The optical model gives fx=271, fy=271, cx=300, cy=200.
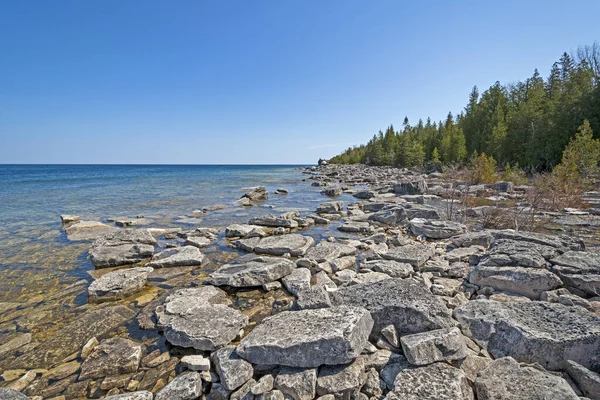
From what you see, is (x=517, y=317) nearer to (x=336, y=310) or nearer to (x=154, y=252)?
(x=336, y=310)

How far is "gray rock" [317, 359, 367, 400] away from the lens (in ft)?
10.2

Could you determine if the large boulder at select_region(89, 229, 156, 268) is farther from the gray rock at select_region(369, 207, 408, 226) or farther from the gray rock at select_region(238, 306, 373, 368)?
the gray rock at select_region(369, 207, 408, 226)

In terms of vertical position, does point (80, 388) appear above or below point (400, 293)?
below

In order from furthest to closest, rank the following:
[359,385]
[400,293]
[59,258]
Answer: [59,258], [400,293], [359,385]

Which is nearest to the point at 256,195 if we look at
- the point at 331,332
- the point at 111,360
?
the point at 111,360

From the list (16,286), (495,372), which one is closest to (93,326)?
(16,286)

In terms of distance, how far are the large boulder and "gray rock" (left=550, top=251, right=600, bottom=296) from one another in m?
10.8

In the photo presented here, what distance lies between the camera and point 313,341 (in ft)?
10.9

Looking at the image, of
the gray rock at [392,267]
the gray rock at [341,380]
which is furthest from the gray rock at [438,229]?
the gray rock at [341,380]

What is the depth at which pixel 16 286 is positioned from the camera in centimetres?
680

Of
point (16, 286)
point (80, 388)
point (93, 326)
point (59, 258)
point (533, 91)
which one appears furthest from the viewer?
point (533, 91)

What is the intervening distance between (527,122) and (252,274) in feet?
151

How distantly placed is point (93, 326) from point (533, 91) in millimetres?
57677

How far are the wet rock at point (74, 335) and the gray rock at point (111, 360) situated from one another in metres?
0.56
